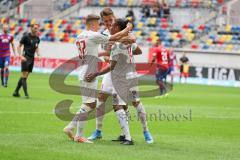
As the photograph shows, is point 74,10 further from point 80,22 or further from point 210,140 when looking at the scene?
point 210,140

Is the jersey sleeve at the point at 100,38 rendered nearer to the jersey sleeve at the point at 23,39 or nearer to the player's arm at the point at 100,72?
the player's arm at the point at 100,72

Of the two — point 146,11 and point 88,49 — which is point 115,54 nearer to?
point 88,49

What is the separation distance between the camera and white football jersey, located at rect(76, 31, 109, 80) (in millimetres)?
11688

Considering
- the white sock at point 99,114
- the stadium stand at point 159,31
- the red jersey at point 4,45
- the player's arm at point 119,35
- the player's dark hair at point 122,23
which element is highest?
the player's dark hair at point 122,23

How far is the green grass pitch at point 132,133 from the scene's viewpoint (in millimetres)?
10328

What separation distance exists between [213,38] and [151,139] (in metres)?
32.5

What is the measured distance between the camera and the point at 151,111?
18.9 meters

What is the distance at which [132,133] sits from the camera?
45.0 ft

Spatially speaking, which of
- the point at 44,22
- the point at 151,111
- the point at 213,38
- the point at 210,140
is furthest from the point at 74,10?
the point at 210,140

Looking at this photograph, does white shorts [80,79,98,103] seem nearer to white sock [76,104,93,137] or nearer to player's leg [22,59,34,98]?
white sock [76,104,93,137]

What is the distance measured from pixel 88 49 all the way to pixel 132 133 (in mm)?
2624

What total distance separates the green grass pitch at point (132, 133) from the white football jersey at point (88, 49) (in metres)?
1.31

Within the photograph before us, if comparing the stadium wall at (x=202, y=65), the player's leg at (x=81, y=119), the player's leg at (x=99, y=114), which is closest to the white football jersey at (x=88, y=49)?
the player's leg at (x=81, y=119)

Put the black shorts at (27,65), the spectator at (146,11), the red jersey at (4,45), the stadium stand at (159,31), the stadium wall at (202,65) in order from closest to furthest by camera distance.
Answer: the black shorts at (27,65)
the red jersey at (4,45)
the stadium wall at (202,65)
the stadium stand at (159,31)
the spectator at (146,11)
